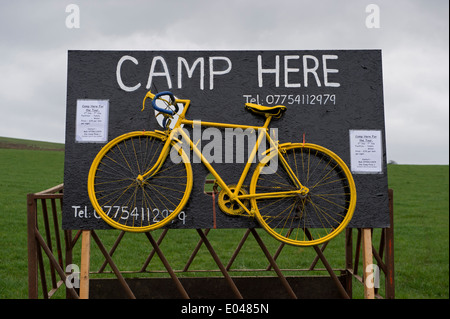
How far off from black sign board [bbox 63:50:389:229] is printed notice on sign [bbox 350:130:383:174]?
0.01 m

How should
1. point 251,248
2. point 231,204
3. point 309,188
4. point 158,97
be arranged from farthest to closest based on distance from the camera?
point 251,248, point 309,188, point 231,204, point 158,97

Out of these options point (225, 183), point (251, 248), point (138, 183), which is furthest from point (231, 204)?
point (251, 248)

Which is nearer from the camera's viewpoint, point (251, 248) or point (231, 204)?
point (231, 204)

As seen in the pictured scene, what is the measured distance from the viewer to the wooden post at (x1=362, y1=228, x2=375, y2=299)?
14.1 ft

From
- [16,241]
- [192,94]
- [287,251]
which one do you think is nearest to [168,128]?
[192,94]

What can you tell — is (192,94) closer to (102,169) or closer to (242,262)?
(102,169)

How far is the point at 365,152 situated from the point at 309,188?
2.37 ft

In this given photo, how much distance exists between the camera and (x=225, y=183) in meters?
4.33

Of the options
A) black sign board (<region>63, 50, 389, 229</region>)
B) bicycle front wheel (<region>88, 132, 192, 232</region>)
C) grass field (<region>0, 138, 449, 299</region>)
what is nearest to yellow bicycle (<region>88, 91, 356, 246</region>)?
bicycle front wheel (<region>88, 132, 192, 232</region>)

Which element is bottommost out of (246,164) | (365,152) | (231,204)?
(231,204)

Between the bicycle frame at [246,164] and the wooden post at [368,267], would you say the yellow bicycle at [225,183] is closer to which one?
the bicycle frame at [246,164]

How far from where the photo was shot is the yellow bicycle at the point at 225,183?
423cm

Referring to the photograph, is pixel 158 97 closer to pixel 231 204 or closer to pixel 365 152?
pixel 231 204
